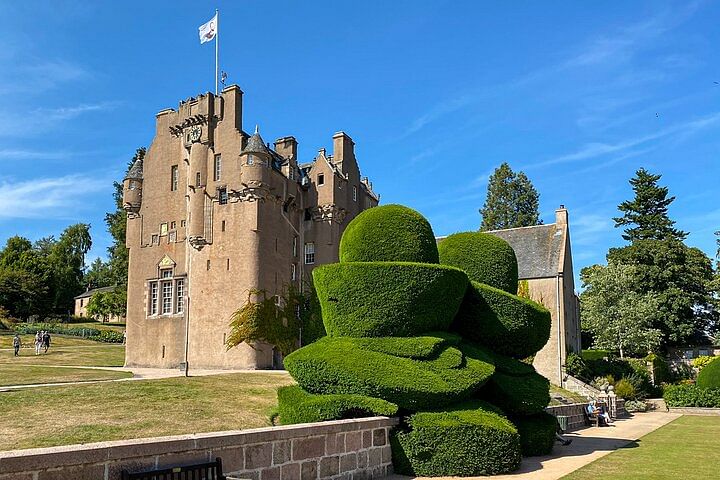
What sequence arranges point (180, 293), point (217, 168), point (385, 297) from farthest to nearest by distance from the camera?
point (180, 293), point (217, 168), point (385, 297)

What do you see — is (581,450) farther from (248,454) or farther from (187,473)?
(187,473)

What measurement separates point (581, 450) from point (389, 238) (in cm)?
752

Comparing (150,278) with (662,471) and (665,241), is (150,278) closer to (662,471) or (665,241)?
(662,471)

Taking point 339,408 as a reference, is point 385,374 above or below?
above

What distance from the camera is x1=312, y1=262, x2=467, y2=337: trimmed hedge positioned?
1175cm

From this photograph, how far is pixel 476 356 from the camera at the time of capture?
1255 centimetres

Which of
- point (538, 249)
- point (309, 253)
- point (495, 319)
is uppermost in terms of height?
point (538, 249)

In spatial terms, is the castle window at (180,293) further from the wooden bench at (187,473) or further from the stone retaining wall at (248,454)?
the wooden bench at (187,473)

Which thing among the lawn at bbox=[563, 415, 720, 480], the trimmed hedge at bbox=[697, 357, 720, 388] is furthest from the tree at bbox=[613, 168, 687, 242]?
the lawn at bbox=[563, 415, 720, 480]

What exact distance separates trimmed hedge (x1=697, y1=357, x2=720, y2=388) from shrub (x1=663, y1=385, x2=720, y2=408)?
0.53m

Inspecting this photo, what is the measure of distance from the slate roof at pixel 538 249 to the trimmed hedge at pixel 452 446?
87.8 feet

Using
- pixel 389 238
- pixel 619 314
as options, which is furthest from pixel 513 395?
pixel 619 314

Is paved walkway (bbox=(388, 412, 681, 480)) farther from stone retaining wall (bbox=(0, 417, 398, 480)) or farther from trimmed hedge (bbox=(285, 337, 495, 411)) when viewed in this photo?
trimmed hedge (bbox=(285, 337, 495, 411))

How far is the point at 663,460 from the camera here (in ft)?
41.8
